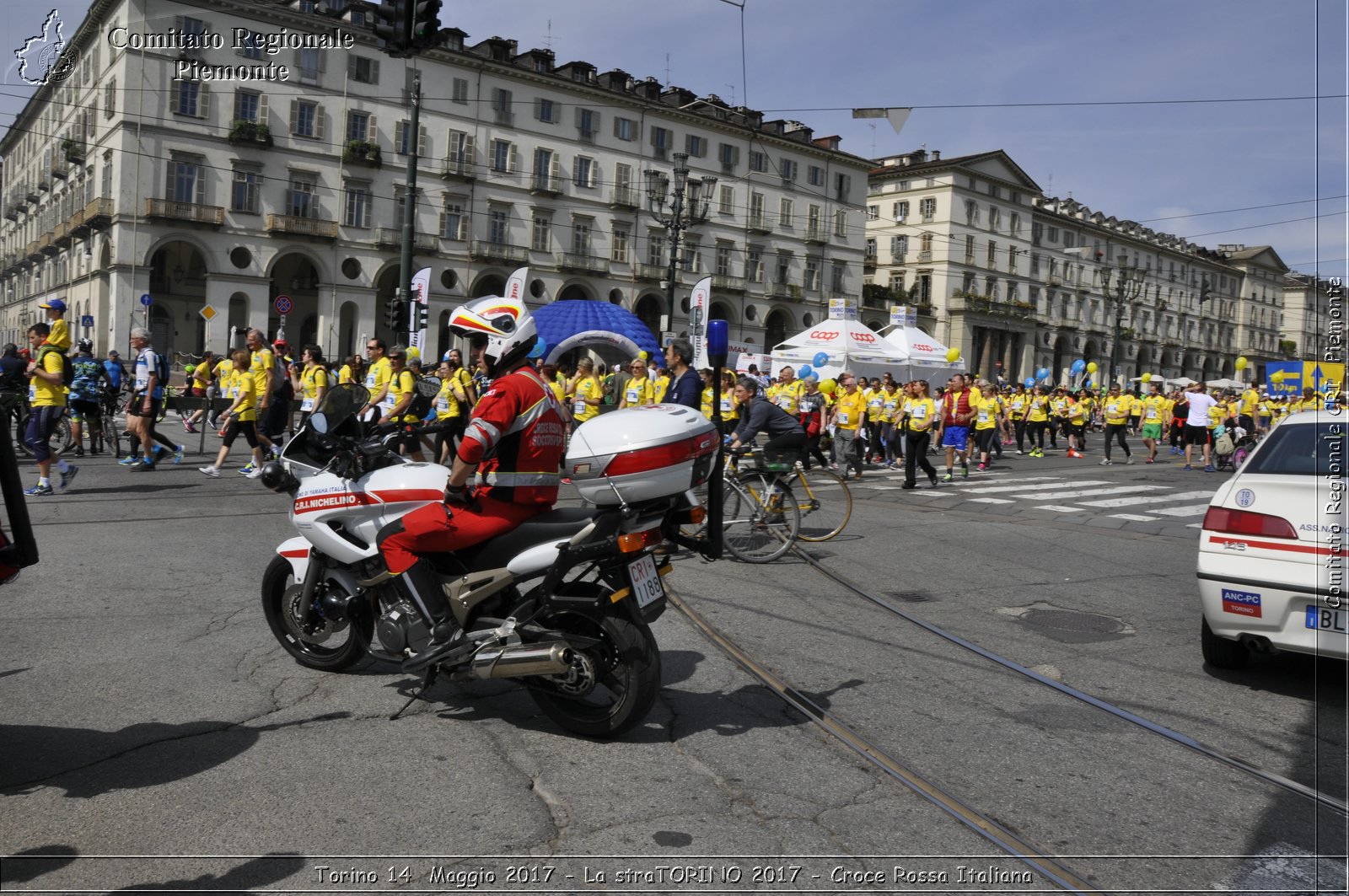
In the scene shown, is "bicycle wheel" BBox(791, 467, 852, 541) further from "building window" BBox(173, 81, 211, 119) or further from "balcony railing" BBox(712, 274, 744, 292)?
"balcony railing" BBox(712, 274, 744, 292)

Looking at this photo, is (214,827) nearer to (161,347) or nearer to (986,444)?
(986,444)

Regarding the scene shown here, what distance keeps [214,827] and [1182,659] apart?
5.47 metres

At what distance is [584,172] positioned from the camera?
58.5 m

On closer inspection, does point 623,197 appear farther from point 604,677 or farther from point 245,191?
point 604,677

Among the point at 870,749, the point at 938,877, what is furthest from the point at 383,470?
the point at 938,877

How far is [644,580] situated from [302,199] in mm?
49369

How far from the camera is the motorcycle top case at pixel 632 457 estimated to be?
4.35 meters

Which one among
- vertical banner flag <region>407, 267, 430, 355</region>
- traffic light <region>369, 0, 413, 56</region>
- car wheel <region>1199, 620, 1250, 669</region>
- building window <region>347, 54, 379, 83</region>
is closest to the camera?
car wheel <region>1199, 620, 1250, 669</region>

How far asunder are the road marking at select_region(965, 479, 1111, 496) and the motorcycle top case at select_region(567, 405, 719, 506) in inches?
485

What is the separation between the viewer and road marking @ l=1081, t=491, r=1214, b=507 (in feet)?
49.3

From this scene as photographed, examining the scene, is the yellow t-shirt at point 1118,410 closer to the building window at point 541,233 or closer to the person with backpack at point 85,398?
the person with backpack at point 85,398

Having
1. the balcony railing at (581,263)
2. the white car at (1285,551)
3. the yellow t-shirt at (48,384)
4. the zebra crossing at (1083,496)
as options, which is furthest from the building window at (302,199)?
the white car at (1285,551)

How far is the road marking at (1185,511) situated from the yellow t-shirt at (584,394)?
842cm

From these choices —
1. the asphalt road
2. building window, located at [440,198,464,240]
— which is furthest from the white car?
building window, located at [440,198,464,240]
